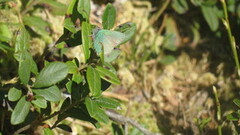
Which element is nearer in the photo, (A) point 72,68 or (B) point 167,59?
(A) point 72,68

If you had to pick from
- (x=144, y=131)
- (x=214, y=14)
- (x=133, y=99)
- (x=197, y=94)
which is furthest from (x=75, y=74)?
(x=214, y=14)

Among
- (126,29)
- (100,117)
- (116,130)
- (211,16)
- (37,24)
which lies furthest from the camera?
(211,16)

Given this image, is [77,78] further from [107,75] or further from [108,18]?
[108,18]

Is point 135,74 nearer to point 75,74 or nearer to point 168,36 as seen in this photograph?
point 168,36

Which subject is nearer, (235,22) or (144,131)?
(144,131)

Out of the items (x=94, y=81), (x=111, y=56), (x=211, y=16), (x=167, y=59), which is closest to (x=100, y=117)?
(x=94, y=81)
